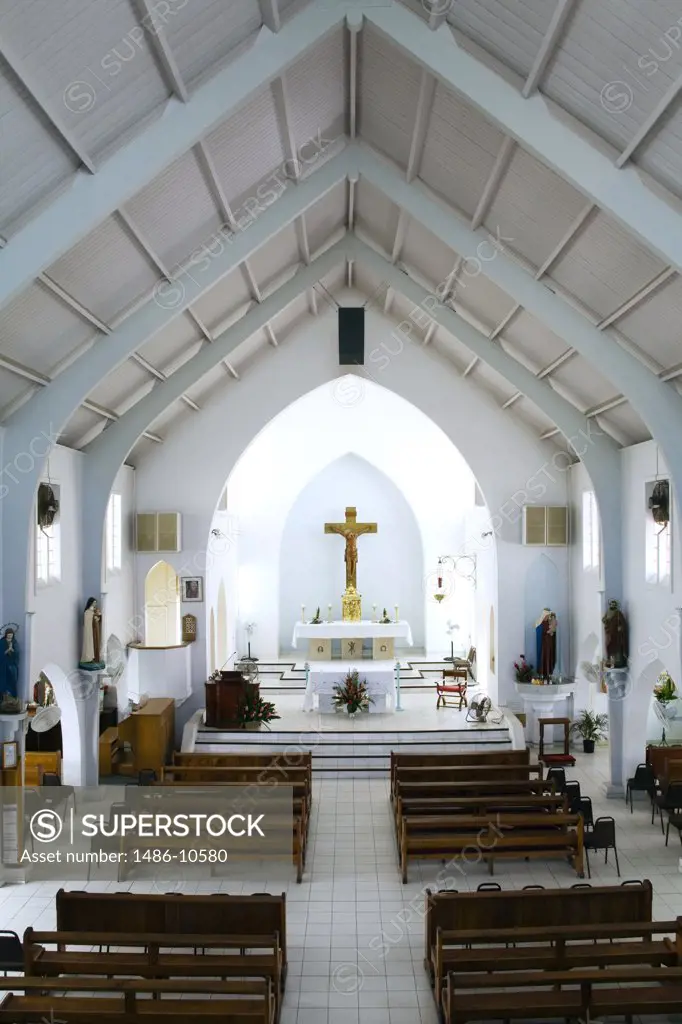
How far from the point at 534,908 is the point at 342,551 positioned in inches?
721

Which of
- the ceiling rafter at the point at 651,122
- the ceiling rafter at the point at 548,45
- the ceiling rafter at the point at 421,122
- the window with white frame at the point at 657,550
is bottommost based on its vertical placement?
the window with white frame at the point at 657,550

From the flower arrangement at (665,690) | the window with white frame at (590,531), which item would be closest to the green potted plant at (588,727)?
the flower arrangement at (665,690)

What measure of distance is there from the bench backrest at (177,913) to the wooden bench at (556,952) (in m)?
1.87

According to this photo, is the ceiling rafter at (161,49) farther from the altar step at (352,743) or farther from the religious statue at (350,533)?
the religious statue at (350,533)

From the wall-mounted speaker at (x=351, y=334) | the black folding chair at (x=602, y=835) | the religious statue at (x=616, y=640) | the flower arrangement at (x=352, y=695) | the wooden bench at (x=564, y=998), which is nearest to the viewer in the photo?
the wooden bench at (x=564, y=998)

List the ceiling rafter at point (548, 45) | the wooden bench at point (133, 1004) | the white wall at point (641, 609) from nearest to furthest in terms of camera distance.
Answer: the wooden bench at point (133, 1004) → the ceiling rafter at point (548, 45) → the white wall at point (641, 609)

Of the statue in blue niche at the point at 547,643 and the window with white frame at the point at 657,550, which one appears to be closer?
the window with white frame at the point at 657,550

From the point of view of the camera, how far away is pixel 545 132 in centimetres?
925

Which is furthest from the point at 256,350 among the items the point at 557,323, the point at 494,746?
the point at 494,746

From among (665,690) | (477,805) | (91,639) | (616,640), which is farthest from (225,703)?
(665,690)

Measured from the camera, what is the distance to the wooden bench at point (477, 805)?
12.6 meters

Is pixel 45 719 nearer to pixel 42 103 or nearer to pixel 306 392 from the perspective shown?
pixel 306 392

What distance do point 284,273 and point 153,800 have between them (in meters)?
9.49

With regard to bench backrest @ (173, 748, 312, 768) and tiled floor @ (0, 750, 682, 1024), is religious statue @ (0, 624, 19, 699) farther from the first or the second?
bench backrest @ (173, 748, 312, 768)
